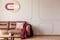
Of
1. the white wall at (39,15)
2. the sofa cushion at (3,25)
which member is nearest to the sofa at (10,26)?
the sofa cushion at (3,25)

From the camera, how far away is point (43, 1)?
5641 millimetres

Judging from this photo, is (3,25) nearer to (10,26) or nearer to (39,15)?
(10,26)

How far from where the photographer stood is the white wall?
18.6 ft

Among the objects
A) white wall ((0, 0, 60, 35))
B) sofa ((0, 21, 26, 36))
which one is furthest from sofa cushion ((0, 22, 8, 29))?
white wall ((0, 0, 60, 35))

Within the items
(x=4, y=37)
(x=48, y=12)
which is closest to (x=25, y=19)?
(x=48, y=12)

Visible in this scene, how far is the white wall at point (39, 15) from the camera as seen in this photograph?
5660 mm

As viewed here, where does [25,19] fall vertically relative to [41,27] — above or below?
above

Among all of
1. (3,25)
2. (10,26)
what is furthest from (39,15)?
(3,25)

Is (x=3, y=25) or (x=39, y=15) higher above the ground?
(x=39, y=15)

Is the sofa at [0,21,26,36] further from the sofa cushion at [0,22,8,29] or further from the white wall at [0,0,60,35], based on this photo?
the white wall at [0,0,60,35]

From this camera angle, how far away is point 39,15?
571cm

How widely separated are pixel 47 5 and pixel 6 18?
183 centimetres

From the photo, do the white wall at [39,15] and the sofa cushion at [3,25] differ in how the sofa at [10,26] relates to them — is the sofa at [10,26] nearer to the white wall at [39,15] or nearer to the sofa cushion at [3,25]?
the sofa cushion at [3,25]

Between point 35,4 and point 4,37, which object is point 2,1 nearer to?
point 35,4
